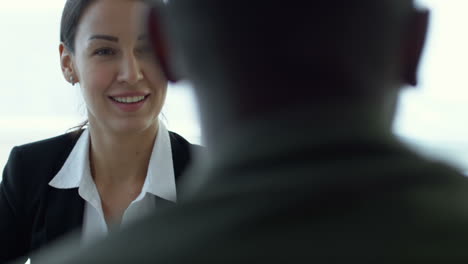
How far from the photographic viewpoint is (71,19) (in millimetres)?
1494

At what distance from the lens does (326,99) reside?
0.42 metres

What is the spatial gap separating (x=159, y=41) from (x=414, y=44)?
23 cm

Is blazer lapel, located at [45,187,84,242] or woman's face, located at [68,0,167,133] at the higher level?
woman's face, located at [68,0,167,133]

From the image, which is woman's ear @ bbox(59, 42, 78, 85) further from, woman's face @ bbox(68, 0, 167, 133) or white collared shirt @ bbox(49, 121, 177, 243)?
white collared shirt @ bbox(49, 121, 177, 243)

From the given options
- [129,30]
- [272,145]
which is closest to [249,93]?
[272,145]

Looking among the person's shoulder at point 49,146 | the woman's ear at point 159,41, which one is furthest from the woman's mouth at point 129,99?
the woman's ear at point 159,41

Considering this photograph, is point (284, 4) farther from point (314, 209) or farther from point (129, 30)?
point (129, 30)

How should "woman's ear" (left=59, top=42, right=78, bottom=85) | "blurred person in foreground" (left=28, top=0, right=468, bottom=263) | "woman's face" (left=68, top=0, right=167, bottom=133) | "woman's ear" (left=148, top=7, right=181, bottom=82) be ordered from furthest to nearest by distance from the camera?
"woman's ear" (left=59, top=42, right=78, bottom=85)
"woman's face" (left=68, top=0, right=167, bottom=133)
"woman's ear" (left=148, top=7, right=181, bottom=82)
"blurred person in foreground" (left=28, top=0, right=468, bottom=263)

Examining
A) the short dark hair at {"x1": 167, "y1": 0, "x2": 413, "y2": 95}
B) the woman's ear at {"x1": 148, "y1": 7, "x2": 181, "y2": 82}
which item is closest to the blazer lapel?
the woman's ear at {"x1": 148, "y1": 7, "x2": 181, "y2": 82}

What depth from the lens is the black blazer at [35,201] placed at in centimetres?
147

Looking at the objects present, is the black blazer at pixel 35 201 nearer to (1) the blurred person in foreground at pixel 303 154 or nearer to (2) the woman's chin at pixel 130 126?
(2) the woman's chin at pixel 130 126

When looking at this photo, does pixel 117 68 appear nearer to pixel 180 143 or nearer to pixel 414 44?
pixel 180 143

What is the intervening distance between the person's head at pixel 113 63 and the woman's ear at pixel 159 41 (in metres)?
0.89

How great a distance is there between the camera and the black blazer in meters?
1.47
